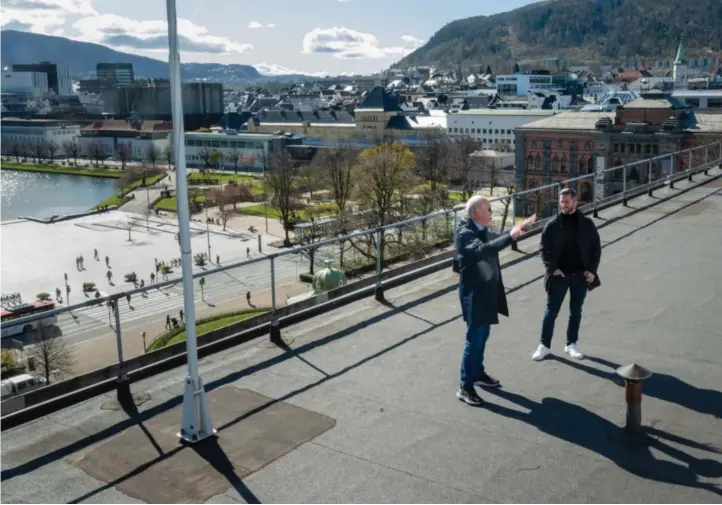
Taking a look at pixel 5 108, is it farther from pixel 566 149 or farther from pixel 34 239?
pixel 566 149

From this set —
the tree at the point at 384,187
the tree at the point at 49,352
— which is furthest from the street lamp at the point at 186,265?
the tree at the point at 384,187

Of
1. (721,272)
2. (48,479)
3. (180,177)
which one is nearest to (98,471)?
(48,479)

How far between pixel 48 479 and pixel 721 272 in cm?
789

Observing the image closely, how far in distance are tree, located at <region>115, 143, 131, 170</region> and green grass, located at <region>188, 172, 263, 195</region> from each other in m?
21.3

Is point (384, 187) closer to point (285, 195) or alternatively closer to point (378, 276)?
point (285, 195)

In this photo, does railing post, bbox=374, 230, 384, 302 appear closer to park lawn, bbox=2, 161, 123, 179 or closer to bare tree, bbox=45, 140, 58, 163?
park lawn, bbox=2, 161, 123, 179

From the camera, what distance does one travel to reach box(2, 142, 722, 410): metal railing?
711 cm

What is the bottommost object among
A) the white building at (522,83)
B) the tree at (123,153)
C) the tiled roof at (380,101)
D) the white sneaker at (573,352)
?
the tree at (123,153)

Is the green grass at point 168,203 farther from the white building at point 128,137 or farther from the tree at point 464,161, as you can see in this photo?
the white building at point 128,137

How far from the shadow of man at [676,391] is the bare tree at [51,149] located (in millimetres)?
127652

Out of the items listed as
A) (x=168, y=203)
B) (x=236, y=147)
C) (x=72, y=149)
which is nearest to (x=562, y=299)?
(x=168, y=203)

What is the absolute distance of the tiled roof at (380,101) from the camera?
110 meters

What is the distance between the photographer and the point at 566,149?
55344 millimetres

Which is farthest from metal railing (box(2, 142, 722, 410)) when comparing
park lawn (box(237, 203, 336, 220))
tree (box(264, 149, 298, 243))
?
tree (box(264, 149, 298, 243))
